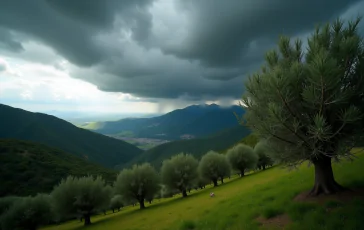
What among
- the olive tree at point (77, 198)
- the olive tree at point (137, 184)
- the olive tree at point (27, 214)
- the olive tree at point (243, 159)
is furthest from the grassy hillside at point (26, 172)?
the olive tree at point (243, 159)

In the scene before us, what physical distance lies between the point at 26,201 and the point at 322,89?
67979 mm

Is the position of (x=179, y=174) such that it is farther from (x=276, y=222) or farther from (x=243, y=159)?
(x=276, y=222)

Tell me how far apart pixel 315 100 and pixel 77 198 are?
187ft

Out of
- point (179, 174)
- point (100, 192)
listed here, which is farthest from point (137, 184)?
point (179, 174)

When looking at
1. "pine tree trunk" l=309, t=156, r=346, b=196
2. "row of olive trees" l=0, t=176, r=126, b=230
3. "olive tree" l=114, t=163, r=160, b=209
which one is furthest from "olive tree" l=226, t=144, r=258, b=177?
"pine tree trunk" l=309, t=156, r=346, b=196

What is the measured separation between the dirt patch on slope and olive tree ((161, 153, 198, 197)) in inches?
1900

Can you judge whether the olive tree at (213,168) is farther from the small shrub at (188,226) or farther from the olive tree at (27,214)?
the small shrub at (188,226)

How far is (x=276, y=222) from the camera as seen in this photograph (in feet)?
47.9

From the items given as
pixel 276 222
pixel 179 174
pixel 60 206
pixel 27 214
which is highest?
pixel 276 222

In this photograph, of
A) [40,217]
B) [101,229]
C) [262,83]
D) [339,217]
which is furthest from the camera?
[40,217]

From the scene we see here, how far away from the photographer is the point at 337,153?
40.3 ft

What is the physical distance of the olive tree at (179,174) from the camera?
62.8m

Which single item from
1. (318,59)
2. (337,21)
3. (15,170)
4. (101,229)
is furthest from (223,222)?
(15,170)

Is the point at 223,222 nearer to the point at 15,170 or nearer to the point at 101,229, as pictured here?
the point at 101,229
